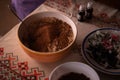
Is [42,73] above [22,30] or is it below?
below

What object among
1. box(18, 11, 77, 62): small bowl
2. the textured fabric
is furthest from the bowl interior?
the textured fabric

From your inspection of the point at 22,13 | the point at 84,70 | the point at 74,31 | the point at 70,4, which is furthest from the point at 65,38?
the point at 22,13

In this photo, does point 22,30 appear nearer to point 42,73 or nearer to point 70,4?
point 42,73

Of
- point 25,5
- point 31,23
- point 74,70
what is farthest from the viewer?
point 25,5

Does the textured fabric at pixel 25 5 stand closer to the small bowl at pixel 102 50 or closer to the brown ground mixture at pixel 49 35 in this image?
the brown ground mixture at pixel 49 35

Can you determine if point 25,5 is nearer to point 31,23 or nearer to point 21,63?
point 31,23

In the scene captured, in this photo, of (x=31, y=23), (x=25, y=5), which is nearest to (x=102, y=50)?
(x=31, y=23)

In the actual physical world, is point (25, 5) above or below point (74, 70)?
above
